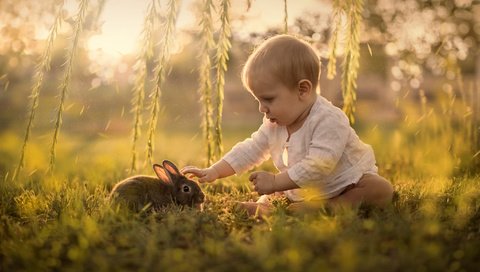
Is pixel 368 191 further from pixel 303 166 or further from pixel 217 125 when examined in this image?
pixel 217 125

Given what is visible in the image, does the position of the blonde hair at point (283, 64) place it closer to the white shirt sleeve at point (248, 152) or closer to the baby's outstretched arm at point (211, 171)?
the white shirt sleeve at point (248, 152)

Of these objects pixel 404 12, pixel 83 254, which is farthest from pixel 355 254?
pixel 404 12

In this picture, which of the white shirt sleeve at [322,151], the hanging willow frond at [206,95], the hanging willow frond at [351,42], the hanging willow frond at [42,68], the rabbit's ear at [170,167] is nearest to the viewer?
the hanging willow frond at [42,68]

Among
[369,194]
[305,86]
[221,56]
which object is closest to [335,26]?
[305,86]

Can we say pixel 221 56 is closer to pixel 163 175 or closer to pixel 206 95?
pixel 206 95

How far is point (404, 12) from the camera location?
834 centimetres

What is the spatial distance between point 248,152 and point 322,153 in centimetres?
87

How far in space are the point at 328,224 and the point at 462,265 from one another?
76 centimetres

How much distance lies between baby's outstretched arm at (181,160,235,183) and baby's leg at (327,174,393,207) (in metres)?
0.95

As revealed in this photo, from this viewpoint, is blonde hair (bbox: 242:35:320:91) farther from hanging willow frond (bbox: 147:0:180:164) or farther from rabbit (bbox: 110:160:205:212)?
rabbit (bbox: 110:160:205:212)

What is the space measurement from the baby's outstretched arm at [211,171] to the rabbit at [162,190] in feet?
0.27

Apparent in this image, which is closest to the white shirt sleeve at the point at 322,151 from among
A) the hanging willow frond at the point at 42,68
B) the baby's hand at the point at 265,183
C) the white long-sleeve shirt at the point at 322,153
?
the white long-sleeve shirt at the point at 322,153

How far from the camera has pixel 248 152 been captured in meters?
4.57

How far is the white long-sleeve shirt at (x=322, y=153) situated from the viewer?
386cm
